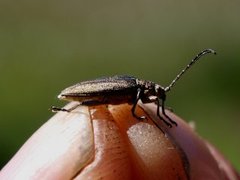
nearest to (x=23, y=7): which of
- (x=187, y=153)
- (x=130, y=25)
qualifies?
(x=130, y=25)

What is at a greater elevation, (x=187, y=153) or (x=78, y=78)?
(x=187, y=153)

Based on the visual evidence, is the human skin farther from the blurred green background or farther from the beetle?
the blurred green background

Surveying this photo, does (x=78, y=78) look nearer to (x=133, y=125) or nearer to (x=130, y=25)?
(x=130, y=25)

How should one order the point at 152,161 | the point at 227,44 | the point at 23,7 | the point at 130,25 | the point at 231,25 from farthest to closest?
the point at 23,7 < the point at 130,25 < the point at 231,25 < the point at 227,44 < the point at 152,161

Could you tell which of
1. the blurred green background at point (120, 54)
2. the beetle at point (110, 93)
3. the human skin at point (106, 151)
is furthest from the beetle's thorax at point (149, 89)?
the blurred green background at point (120, 54)

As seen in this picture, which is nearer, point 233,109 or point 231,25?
point 233,109

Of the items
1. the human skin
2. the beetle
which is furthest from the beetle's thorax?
the human skin

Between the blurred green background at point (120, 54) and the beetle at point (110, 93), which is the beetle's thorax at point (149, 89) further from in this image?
the blurred green background at point (120, 54)
